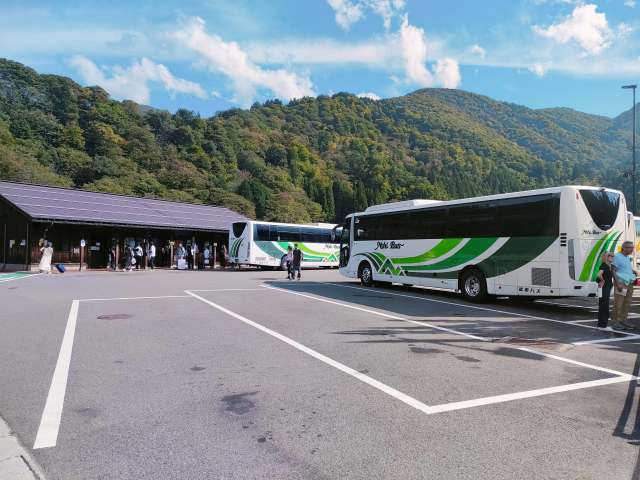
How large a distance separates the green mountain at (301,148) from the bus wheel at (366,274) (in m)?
39.4

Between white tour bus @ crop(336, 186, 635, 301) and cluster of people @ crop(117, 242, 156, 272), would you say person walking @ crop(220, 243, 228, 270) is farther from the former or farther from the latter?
white tour bus @ crop(336, 186, 635, 301)

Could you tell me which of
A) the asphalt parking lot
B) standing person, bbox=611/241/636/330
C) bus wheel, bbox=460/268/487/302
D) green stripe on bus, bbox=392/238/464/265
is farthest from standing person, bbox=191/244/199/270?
standing person, bbox=611/241/636/330

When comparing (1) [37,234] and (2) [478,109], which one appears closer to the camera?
(1) [37,234]

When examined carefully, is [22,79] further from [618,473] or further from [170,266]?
[618,473]

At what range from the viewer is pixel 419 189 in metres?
101

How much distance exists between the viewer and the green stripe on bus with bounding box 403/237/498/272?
13.7 meters

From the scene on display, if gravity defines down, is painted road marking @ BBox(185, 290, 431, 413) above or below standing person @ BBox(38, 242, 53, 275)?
below

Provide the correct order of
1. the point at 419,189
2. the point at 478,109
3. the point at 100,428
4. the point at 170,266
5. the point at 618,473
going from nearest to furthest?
the point at 618,473
the point at 100,428
the point at 170,266
the point at 419,189
the point at 478,109

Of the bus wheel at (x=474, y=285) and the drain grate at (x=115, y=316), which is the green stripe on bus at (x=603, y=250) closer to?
the bus wheel at (x=474, y=285)

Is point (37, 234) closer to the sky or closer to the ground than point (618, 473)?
closer to the sky

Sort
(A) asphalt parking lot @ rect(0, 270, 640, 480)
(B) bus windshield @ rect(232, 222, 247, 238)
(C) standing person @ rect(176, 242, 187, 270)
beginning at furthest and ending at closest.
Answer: (C) standing person @ rect(176, 242, 187, 270) → (B) bus windshield @ rect(232, 222, 247, 238) → (A) asphalt parking lot @ rect(0, 270, 640, 480)

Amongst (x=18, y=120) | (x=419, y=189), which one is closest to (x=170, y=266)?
(x=18, y=120)

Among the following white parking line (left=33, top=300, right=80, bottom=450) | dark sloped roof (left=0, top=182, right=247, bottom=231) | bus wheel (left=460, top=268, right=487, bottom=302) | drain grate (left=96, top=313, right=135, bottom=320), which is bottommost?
white parking line (left=33, top=300, right=80, bottom=450)

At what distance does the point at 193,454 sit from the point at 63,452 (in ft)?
3.29
